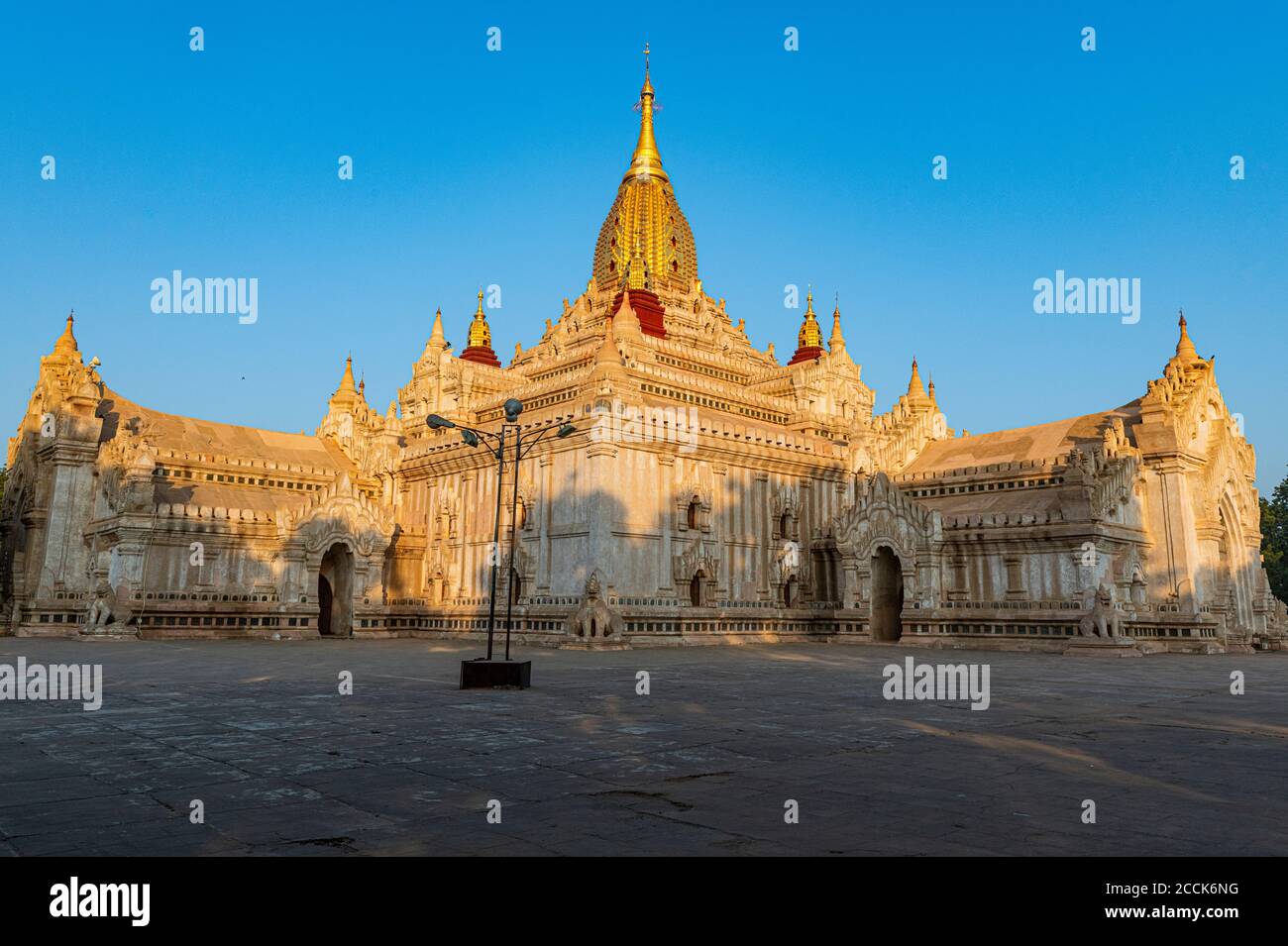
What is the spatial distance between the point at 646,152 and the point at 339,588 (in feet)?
133

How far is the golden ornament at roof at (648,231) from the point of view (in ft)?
206

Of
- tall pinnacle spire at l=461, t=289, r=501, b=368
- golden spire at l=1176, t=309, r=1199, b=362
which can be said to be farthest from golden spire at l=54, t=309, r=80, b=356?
golden spire at l=1176, t=309, r=1199, b=362

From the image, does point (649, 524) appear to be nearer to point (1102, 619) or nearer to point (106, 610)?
point (1102, 619)

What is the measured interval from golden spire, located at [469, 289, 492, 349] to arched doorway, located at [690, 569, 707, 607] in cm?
3708

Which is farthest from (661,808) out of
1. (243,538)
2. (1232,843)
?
(243,538)

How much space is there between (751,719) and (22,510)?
44978 millimetres

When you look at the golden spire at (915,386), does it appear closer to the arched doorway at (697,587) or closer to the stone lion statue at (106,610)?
the arched doorway at (697,587)

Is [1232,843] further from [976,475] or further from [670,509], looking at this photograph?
[976,475]

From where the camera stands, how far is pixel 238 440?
47.8 metres

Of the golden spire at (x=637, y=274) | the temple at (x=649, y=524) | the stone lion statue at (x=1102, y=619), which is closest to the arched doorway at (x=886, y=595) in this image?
the temple at (x=649, y=524)

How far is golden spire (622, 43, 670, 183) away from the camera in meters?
67.4

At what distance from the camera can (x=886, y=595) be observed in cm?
4194

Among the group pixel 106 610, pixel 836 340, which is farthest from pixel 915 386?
pixel 106 610

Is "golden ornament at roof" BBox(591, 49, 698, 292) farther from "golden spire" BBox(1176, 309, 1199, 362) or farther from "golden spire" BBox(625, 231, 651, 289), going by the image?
"golden spire" BBox(1176, 309, 1199, 362)
